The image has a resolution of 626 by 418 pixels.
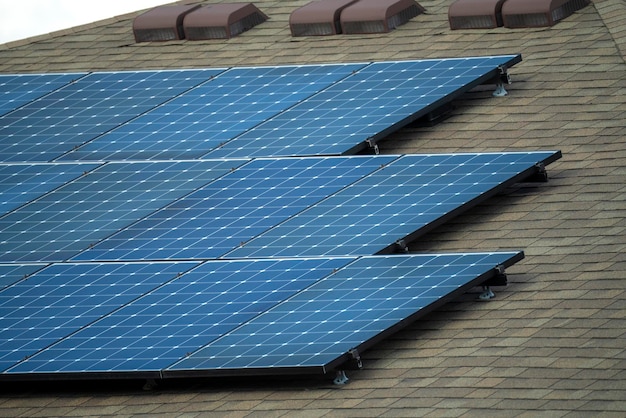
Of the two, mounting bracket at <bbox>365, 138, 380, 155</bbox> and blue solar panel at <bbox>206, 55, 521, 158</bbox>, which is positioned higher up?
blue solar panel at <bbox>206, 55, 521, 158</bbox>

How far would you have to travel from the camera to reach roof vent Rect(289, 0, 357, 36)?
48.7m

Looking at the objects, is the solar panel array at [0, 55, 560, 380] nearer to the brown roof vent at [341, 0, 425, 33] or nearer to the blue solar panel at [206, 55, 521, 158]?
Result: the blue solar panel at [206, 55, 521, 158]

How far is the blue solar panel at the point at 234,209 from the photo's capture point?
126 ft

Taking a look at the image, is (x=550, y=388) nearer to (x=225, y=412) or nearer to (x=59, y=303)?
(x=225, y=412)

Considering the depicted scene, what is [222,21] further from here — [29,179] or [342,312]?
[342,312]

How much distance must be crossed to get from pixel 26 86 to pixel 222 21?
600 centimetres

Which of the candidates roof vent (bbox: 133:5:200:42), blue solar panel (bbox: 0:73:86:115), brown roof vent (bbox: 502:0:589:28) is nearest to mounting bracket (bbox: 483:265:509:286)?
brown roof vent (bbox: 502:0:589:28)

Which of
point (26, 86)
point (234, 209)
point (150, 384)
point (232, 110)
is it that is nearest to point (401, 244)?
point (234, 209)

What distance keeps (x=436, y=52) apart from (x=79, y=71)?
1069 cm

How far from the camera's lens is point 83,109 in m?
46.4

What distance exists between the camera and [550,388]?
31.3 m

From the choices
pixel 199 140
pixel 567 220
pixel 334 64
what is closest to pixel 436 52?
pixel 334 64

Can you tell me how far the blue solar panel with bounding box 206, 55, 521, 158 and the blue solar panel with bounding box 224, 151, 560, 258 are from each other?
2.43 meters

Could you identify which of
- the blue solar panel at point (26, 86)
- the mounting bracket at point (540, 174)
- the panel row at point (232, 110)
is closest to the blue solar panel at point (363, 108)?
the panel row at point (232, 110)
